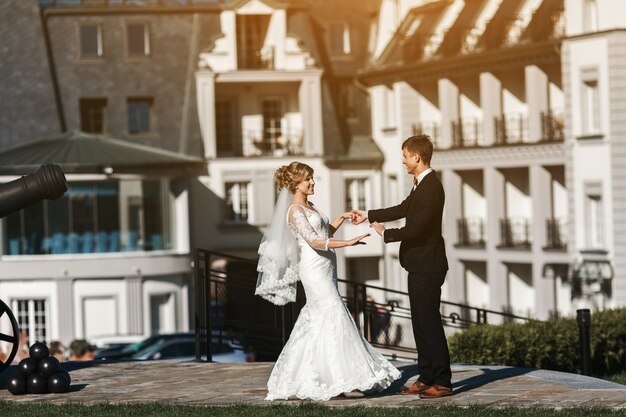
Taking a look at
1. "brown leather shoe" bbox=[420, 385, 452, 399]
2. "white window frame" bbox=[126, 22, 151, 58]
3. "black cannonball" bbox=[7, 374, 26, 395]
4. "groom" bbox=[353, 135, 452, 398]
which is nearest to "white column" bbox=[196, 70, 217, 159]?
"white window frame" bbox=[126, 22, 151, 58]

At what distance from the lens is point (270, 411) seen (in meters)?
16.8

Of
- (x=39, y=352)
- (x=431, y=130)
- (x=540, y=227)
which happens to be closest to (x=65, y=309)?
(x=431, y=130)

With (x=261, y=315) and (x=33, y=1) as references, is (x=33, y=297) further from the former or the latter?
(x=261, y=315)

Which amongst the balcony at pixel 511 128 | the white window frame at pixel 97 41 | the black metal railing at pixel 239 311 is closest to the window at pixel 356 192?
the balcony at pixel 511 128

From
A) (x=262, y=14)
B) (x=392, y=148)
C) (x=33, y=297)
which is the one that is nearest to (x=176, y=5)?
(x=262, y=14)

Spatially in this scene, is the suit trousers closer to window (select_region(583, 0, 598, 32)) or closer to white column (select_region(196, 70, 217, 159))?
window (select_region(583, 0, 598, 32))

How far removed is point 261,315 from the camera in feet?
80.0

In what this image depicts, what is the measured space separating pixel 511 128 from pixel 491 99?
133 cm

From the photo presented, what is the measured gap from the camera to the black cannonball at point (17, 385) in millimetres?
18875

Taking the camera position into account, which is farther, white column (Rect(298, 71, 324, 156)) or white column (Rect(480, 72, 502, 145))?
white column (Rect(298, 71, 324, 156))

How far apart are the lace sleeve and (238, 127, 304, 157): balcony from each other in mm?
52101

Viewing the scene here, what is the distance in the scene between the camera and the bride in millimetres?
17797

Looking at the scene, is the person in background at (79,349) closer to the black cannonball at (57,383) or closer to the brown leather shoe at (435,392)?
the black cannonball at (57,383)

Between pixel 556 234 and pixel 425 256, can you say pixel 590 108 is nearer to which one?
pixel 556 234
